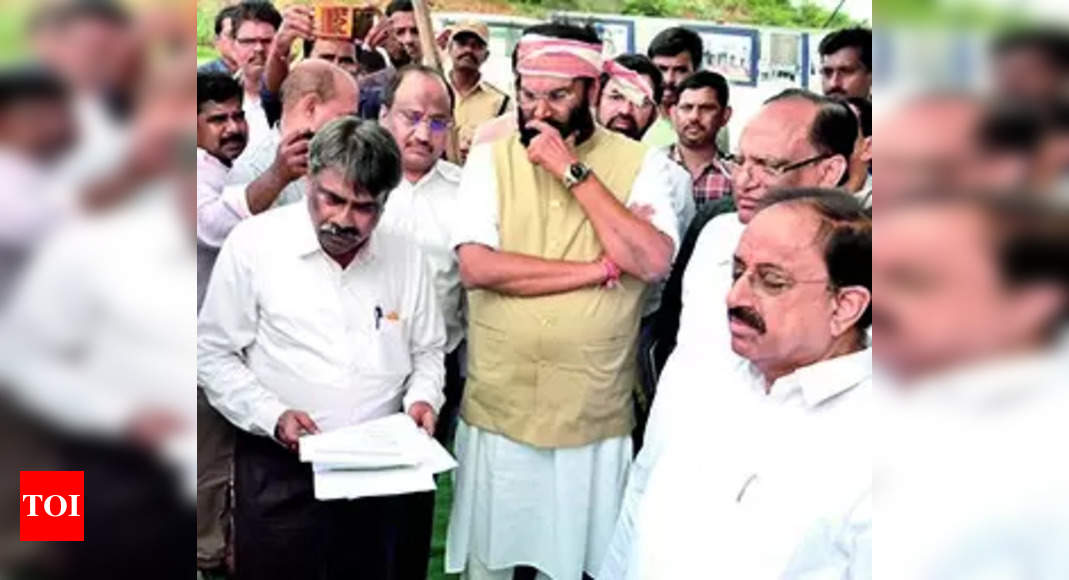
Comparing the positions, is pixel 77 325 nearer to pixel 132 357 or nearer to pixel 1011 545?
pixel 132 357

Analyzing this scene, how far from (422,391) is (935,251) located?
2.05 meters

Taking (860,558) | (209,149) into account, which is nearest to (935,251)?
(860,558)

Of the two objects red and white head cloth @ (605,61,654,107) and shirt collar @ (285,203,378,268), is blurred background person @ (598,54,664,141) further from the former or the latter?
shirt collar @ (285,203,378,268)

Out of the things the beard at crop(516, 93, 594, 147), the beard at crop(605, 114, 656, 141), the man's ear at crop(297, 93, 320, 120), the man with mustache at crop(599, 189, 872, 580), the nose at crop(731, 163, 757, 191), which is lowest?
the man with mustache at crop(599, 189, 872, 580)

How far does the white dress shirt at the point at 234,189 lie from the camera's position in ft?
10.00

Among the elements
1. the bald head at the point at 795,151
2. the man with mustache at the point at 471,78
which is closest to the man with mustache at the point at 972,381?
the bald head at the point at 795,151

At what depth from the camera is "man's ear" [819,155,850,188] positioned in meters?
2.78

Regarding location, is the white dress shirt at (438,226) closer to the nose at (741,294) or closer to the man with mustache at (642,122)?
the man with mustache at (642,122)

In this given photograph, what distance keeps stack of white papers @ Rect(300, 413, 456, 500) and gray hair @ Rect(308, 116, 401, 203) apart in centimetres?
55

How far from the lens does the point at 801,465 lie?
6.35ft

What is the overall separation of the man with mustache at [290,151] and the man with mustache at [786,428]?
148 cm

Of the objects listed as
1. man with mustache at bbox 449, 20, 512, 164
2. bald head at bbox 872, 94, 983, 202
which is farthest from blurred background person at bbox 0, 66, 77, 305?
man with mustache at bbox 449, 20, 512, 164

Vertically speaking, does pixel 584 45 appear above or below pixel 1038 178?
above

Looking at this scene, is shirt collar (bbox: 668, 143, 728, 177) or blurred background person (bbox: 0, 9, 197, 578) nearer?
blurred background person (bbox: 0, 9, 197, 578)
